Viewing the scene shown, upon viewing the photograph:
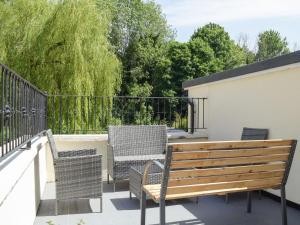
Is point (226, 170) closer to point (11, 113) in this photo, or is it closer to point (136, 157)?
point (11, 113)

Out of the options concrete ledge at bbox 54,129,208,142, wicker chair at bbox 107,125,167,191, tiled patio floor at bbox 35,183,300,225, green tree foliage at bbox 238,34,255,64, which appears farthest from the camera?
green tree foliage at bbox 238,34,255,64

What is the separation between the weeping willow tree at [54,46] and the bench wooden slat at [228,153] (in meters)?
6.31

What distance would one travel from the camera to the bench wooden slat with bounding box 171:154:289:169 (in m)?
3.16

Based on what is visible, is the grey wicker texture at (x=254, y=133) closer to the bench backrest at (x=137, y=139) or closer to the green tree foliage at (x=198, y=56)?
the bench backrest at (x=137, y=139)

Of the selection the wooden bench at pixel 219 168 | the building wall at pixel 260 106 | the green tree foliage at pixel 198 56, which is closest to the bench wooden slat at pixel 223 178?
the wooden bench at pixel 219 168

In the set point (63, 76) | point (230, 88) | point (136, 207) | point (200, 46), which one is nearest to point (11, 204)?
point (136, 207)

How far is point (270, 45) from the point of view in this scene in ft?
119

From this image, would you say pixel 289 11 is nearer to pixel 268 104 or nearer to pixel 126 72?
pixel 126 72

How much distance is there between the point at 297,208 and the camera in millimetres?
4520

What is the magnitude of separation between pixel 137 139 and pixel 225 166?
9.74 feet

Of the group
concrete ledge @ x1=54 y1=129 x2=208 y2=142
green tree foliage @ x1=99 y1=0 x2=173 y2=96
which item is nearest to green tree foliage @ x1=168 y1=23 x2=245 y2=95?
green tree foliage @ x1=99 y1=0 x2=173 y2=96

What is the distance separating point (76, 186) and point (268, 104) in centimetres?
288

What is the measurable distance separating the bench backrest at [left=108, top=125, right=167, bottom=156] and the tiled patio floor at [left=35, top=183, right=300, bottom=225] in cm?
111

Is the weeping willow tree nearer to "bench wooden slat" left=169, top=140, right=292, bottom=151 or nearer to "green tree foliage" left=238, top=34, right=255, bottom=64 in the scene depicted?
"bench wooden slat" left=169, top=140, right=292, bottom=151
